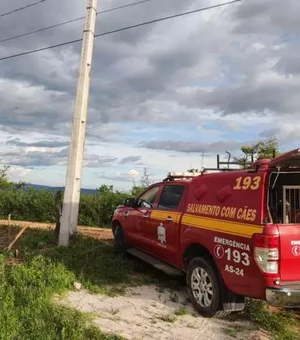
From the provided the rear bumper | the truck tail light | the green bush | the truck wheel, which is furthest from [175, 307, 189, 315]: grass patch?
the green bush

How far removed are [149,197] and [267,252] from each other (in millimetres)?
3777

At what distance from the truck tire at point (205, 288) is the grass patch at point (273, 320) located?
472 mm

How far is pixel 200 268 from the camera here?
19.9 feet

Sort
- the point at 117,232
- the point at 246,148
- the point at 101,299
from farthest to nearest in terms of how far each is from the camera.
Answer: the point at 246,148
the point at 117,232
the point at 101,299

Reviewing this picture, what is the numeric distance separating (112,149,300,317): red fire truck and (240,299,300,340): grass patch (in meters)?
0.40

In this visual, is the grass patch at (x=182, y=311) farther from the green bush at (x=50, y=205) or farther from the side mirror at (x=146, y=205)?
the green bush at (x=50, y=205)

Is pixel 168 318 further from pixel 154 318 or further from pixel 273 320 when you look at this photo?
pixel 273 320

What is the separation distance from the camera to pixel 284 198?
534 centimetres

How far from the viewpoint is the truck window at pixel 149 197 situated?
8156mm

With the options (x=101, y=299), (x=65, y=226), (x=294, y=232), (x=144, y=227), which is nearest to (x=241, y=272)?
(x=294, y=232)

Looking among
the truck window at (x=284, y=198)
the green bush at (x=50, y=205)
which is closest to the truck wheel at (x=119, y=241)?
the truck window at (x=284, y=198)

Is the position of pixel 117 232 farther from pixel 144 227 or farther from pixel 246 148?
pixel 246 148

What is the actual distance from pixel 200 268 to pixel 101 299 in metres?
1.57

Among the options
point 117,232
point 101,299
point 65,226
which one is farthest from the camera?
point 65,226
